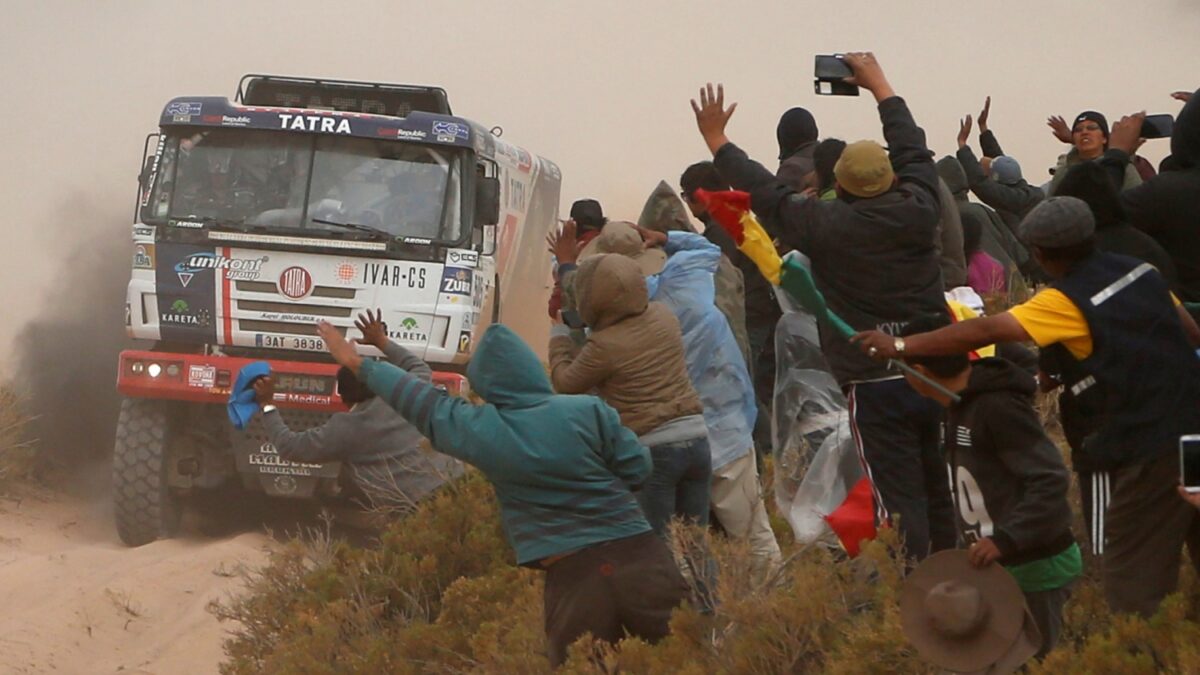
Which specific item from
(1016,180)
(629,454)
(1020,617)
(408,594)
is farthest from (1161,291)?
(1016,180)

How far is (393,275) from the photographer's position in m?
12.3

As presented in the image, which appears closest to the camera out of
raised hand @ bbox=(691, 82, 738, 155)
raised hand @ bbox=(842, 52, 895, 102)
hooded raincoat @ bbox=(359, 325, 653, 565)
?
hooded raincoat @ bbox=(359, 325, 653, 565)

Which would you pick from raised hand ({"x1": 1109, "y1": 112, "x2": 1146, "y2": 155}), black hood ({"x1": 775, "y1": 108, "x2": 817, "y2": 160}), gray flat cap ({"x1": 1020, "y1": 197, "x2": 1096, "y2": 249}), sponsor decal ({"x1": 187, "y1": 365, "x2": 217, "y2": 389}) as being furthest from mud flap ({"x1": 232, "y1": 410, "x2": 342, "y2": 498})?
gray flat cap ({"x1": 1020, "y1": 197, "x2": 1096, "y2": 249})

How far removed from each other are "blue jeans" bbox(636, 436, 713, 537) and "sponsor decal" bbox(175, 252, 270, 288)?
19.3ft

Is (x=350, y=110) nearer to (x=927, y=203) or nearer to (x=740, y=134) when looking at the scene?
(x=927, y=203)

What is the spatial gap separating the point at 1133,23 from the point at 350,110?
2246 cm

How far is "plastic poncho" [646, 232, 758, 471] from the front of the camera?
772cm

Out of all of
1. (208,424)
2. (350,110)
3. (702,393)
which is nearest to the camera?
(702,393)

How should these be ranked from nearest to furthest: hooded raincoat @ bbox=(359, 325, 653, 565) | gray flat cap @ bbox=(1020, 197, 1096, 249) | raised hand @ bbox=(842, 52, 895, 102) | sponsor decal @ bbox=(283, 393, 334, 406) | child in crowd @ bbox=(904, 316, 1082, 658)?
child in crowd @ bbox=(904, 316, 1082, 658), gray flat cap @ bbox=(1020, 197, 1096, 249), hooded raincoat @ bbox=(359, 325, 653, 565), raised hand @ bbox=(842, 52, 895, 102), sponsor decal @ bbox=(283, 393, 334, 406)

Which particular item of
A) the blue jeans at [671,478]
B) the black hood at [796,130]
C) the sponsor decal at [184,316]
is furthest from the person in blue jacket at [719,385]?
the sponsor decal at [184,316]

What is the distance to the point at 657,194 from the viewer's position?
8.39m

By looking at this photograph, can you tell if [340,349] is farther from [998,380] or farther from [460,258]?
[460,258]

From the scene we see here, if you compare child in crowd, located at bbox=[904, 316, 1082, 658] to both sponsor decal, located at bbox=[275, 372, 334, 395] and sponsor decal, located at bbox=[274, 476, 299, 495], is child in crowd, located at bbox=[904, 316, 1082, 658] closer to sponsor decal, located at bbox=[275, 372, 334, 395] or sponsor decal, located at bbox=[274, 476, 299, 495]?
sponsor decal, located at bbox=[275, 372, 334, 395]

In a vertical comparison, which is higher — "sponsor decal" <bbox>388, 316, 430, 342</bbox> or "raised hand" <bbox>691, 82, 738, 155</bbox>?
"raised hand" <bbox>691, 82, 738, 155</bbox>
